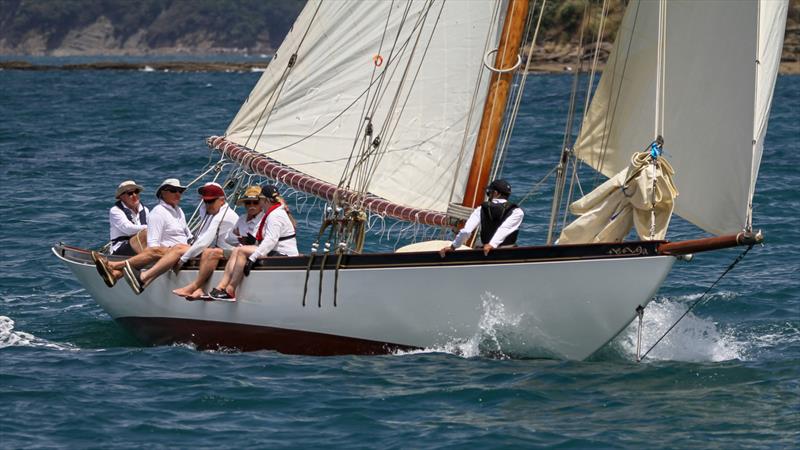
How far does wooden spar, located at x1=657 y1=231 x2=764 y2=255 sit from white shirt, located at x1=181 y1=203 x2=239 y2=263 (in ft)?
15.6

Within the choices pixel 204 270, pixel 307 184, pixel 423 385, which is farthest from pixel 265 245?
pixel 423 385

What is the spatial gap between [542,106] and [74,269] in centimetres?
3884

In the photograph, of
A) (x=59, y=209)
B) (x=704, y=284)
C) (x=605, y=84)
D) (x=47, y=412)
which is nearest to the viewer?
(x=47, y=412)

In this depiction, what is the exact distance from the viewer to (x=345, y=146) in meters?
17.0

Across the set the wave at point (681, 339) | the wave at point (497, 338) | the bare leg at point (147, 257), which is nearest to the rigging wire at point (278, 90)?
the bare leg at point (147, 257)

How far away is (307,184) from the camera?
656 inches

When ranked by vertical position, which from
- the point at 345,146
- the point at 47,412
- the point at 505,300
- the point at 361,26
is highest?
the point at 361,26

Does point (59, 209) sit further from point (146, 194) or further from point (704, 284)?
point (704, 284)

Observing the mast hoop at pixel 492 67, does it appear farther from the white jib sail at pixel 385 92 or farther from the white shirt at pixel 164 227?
the white shirt at pixel 164 227

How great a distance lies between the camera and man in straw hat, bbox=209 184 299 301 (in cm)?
1468

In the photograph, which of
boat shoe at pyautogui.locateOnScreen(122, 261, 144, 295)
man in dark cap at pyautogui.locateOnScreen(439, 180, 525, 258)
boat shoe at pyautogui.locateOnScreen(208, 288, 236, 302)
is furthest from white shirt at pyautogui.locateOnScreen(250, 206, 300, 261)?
man in dark cap at pyautogui.locateOnScreen(439, 180, 525, 258)

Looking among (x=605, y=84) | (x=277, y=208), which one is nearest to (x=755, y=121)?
(x=605, y=84)

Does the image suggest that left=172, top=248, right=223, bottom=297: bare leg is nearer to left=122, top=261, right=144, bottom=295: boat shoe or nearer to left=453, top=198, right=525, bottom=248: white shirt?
left=122, top=261, right=144, bottom=295: boat shoe

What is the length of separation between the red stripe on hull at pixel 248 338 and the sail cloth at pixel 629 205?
2.10 metres
